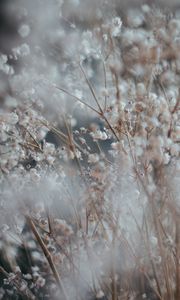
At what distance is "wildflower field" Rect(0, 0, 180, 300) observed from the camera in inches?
46.4

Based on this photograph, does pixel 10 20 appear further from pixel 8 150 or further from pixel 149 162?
pixel 149 162

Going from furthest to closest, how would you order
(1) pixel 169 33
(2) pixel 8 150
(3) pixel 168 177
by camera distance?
(2) pixel 8 150 < (3) pixel 168 177 < (1) pixel 169 33

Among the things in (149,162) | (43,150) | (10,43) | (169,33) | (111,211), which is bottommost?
(111,211)

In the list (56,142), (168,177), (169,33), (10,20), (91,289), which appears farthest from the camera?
(56,142)

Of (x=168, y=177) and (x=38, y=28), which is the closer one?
(x=168, y=177)

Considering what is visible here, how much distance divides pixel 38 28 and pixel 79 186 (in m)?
0.53

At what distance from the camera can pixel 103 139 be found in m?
1.47

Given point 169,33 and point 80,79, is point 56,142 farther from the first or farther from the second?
point 169,33

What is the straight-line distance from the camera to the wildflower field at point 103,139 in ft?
3.87

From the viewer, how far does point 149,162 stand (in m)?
1.28

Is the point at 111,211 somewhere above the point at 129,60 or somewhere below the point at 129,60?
below

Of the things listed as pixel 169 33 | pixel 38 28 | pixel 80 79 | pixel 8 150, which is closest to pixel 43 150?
pixel 8 150

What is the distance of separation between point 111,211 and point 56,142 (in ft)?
2.97

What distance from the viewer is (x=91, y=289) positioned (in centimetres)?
167
